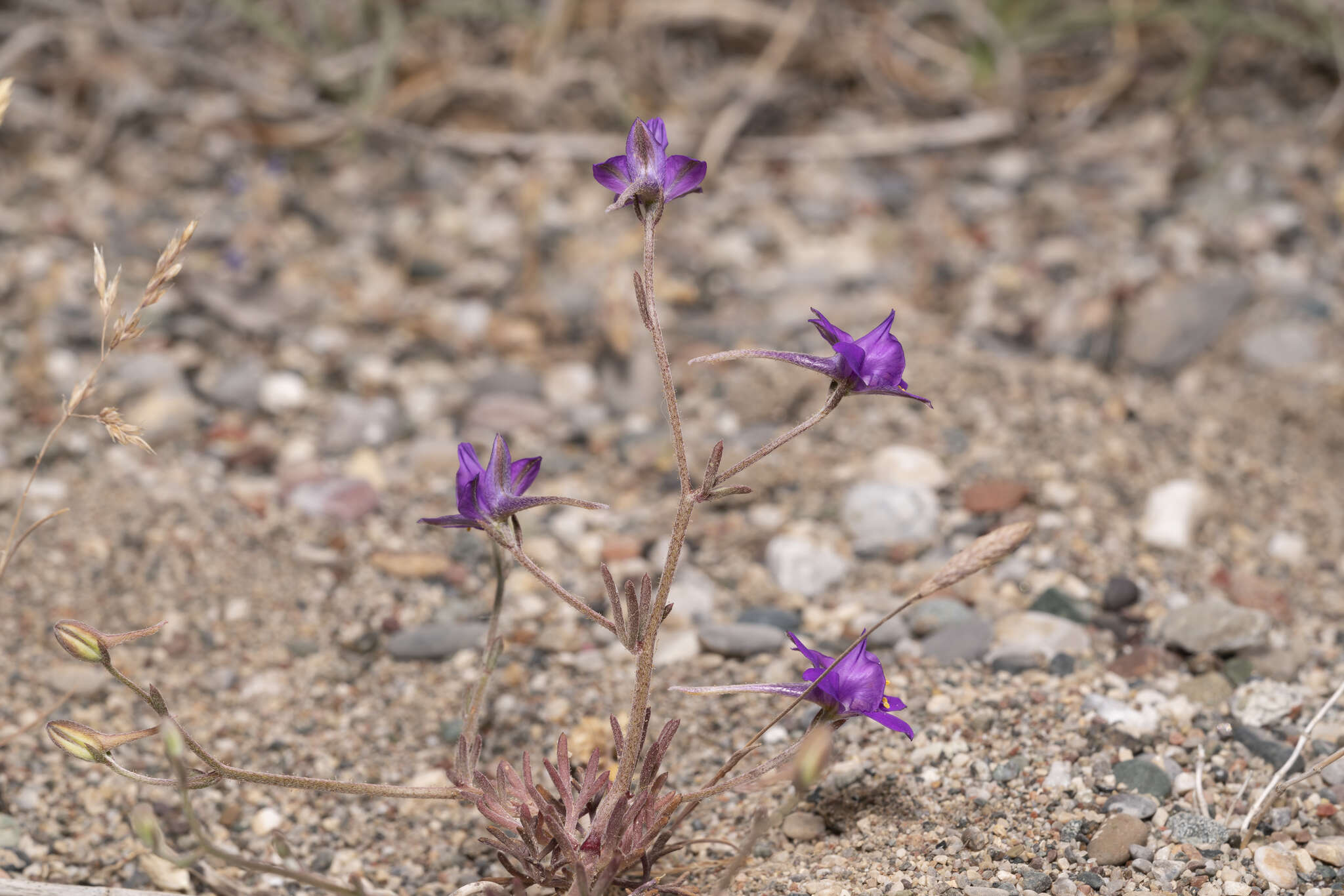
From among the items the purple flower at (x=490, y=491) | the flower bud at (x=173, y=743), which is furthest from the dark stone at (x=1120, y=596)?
the flower bud at (x=173, y=743)

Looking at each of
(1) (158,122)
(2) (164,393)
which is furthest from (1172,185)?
(1) (158,122)

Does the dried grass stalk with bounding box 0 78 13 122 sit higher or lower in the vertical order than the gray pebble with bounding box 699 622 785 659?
higher

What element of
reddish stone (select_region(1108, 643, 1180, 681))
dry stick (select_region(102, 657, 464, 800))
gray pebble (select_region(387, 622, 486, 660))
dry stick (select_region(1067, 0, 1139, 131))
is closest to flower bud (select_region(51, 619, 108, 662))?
dry stick (select_region(102, 657, 464, 800))

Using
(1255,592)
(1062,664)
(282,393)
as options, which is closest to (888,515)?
(1062,664)

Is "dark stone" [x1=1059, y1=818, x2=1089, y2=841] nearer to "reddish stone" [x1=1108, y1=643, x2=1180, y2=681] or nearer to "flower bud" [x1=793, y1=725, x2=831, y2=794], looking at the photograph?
"reddish stone" [x1=1108, y1=643, x2=1180, y2=681]

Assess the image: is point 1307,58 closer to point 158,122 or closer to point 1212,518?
point 1212,518
